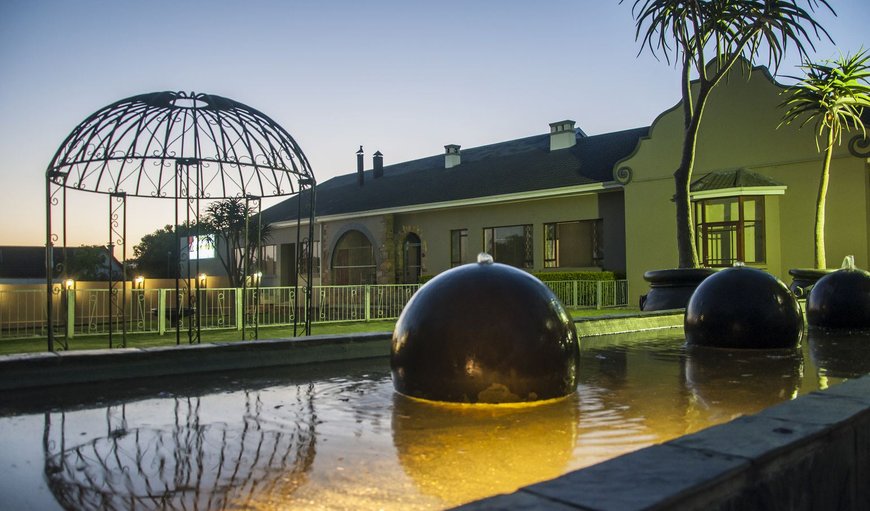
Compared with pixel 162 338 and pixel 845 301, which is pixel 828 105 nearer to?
pixel 845 301

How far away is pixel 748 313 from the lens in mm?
8820

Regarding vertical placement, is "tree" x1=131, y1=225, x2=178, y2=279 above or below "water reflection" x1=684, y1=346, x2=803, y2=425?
above

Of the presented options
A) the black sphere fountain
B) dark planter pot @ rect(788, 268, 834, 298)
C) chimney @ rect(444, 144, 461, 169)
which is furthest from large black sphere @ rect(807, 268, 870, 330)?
chimney @ rect(444, 144, 461, 169)

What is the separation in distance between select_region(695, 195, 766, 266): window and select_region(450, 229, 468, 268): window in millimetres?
10742

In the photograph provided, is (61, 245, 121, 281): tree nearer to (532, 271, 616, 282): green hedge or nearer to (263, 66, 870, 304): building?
(263, 66, 870, 304): building

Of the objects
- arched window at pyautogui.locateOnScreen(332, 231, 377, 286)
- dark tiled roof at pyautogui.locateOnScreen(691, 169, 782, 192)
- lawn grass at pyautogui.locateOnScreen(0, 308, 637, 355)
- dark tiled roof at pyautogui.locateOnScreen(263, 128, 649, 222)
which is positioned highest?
dark tiled roof at pyautogui.locateOnScreen(263, 128, 649, 222)

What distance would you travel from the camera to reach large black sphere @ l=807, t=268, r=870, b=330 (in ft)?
39.5

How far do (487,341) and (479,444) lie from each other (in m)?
0.99

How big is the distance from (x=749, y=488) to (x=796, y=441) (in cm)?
49

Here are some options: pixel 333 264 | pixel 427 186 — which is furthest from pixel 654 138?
pixel 333 264

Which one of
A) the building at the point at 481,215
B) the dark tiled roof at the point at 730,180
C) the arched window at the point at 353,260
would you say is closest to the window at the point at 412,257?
the building at the point at 481,215

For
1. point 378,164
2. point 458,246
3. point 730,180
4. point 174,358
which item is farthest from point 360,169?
point 174,358

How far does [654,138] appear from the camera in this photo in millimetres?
25766

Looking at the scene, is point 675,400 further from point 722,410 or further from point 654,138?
point 654,138
